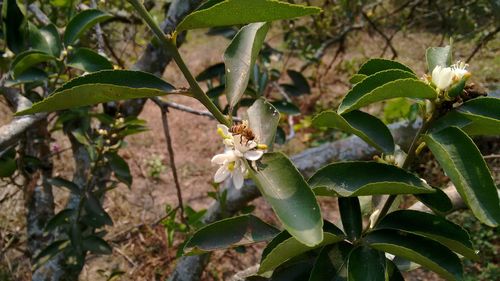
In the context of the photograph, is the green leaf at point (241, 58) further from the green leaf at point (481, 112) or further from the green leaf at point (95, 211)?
the green leaf at point (95, 211)

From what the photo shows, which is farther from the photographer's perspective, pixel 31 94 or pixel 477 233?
pixel 477 233

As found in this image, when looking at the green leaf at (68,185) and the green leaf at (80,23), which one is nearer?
the green leaf at (80,23)

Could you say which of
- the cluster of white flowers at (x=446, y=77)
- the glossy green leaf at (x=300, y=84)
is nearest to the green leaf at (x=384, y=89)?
the cluster of white flowers at (x=446, y=77)

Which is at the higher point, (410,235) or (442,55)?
(442,55)

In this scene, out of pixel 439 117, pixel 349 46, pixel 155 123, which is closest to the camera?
pixel 439 117

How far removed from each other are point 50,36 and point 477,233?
2209 millimetres

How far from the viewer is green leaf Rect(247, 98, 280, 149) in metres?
0.76

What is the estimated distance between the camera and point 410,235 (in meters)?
0.78

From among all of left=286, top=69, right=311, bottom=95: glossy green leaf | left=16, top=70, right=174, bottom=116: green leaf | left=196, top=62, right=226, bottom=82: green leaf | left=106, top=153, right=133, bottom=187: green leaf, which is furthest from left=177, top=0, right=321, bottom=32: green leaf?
left=286, top=69, right=311, bottom=95: glossy green leaf

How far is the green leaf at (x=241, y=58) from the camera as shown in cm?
80

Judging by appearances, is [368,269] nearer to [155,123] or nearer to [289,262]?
[289,262]

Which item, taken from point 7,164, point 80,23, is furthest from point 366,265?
point 7,164

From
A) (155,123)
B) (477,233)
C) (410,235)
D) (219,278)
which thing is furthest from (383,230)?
(155,123)

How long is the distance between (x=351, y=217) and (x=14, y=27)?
3.15ft
